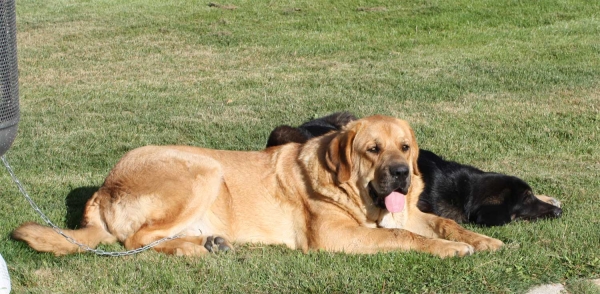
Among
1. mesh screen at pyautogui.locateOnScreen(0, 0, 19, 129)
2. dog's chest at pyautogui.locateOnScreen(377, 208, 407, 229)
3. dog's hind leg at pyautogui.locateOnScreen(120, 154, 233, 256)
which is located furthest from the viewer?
dog's chest at pyautogui.locateOnScreen(377, 208, 407, 229)

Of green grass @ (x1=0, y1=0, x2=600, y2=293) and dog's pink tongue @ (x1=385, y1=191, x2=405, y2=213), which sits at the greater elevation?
dog's pink tongue @ (x1=385, y1=191, x2=405, y2=213)

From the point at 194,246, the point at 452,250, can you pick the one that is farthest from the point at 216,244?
the point at 452,250

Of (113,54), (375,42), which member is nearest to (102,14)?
(113,54)

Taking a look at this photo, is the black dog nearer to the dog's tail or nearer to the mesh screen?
the dog's tail

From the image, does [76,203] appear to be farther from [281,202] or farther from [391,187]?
[391,187]

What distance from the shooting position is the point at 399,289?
5.07 meters

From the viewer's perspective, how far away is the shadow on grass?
708 cm

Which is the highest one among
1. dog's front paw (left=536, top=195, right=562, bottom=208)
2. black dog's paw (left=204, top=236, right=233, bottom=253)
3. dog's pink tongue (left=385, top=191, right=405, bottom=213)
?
dog's pink tongue (left=385, top=191, right=405, bottom=213)

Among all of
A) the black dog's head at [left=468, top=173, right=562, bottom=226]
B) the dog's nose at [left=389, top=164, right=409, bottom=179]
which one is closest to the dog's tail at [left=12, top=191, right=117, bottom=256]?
the dog's nose at [left=389, top=164, right=409, bottom=179]

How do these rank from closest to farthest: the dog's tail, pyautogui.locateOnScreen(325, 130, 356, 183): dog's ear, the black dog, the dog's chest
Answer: the dog's tail < pyautogui.locateOnScreen(325, 130, 356, 183): dog's ear < the dog's chest < the black dog

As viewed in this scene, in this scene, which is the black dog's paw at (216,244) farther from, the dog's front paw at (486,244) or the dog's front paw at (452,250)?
the dog's front paw at (486,244)

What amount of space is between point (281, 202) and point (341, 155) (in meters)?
0.75

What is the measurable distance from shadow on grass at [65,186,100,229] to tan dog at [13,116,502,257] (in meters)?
0.78

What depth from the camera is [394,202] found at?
Answer: 245 inches
